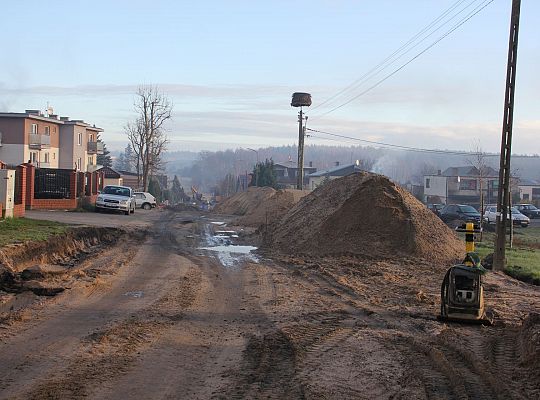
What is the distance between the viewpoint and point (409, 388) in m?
7.59

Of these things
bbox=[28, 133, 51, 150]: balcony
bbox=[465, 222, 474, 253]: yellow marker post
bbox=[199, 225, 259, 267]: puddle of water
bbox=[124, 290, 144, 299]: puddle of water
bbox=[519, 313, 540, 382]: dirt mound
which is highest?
bbox=[28, 133, 51, 150]: balcony

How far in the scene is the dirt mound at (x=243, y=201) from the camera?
185 feet

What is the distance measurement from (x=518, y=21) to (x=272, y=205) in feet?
92.0

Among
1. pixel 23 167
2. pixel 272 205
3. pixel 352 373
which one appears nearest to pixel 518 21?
pixel 352 373

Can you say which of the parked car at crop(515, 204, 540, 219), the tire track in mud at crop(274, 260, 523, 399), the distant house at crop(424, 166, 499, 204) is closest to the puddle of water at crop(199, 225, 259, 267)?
the tire track in mud at crop(274, 260, 523, 399)

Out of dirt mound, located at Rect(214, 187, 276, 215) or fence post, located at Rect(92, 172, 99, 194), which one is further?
dirt mound, located at Rect(214, 187, 276, 215)

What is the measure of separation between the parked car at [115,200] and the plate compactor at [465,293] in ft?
112

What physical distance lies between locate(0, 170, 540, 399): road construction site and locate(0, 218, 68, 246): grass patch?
897mm

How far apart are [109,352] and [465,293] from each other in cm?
570

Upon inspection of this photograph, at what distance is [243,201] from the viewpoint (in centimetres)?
5966

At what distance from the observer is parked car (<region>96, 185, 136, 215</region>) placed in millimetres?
43188

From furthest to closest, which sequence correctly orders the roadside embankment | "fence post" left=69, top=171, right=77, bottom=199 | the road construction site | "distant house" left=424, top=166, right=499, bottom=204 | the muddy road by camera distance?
"distant house" left=424, top=166, right=499, bottom=204, "fence post" left=69, top=171, right=77, bottom=199, the roadside embankment, the road construction site, the muddy road

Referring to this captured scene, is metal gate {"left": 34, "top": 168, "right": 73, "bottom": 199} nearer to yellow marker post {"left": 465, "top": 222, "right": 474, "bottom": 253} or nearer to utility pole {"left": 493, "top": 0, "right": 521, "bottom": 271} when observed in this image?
utility pole {"left": 493, "top": 0, "right": 521, "bottom": 271}

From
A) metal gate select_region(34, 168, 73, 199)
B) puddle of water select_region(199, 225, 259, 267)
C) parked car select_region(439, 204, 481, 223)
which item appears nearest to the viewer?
puddle of water select_region(199, 225, 259, 267)
